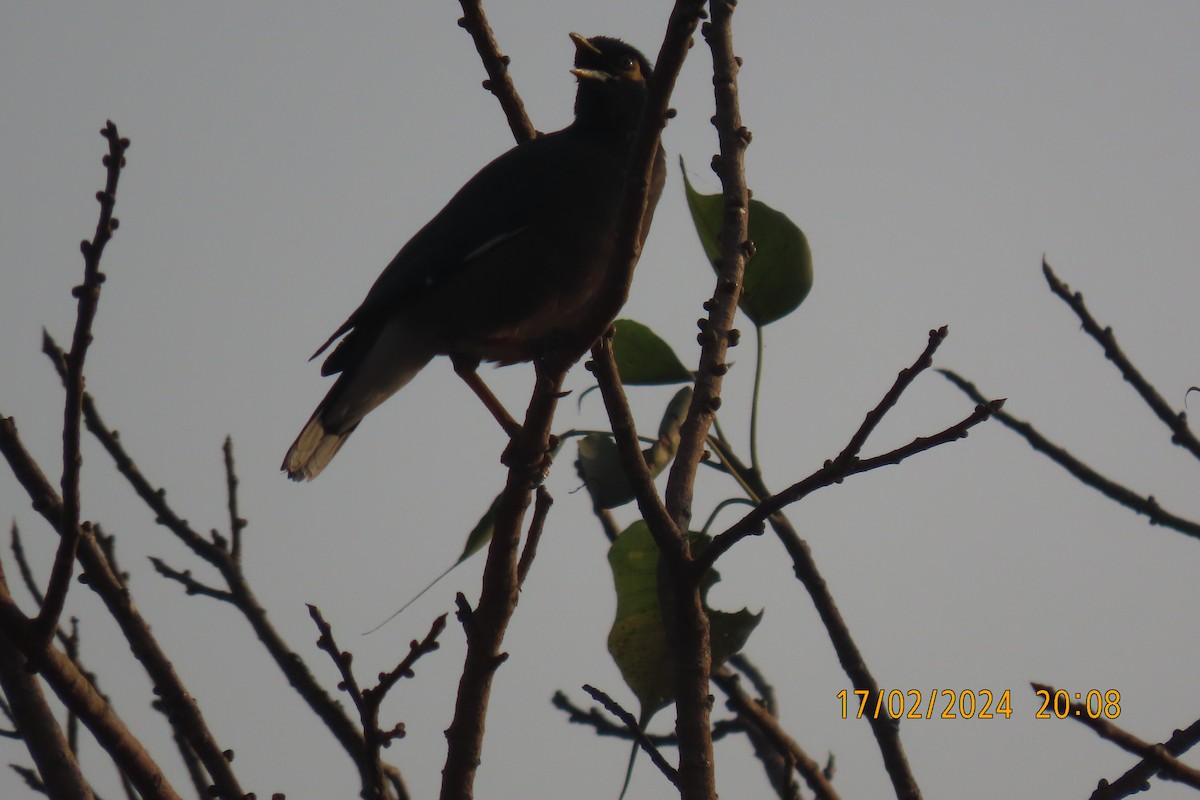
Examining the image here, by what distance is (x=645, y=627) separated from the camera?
10.4 feet

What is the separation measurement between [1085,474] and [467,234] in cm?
249

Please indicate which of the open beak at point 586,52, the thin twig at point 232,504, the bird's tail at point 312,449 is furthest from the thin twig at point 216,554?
the open beak at point 586,52

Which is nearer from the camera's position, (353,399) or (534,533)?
(534,533)

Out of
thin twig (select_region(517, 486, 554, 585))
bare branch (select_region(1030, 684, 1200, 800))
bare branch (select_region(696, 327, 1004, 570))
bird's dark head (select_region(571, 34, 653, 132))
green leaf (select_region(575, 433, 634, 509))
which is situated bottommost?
bare branch (select_region(1030, 684, 1200, 800))

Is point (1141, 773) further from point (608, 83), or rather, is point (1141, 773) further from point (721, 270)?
point (608, 83)

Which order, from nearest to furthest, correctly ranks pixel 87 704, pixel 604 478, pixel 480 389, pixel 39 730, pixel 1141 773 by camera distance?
pixel 1141 773, pixel 87 704, pixel 39 730, pixel 604 478, pixel 480 389

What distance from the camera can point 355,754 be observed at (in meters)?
2.84

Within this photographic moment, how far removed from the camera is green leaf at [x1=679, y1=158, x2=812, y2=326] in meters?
3.49

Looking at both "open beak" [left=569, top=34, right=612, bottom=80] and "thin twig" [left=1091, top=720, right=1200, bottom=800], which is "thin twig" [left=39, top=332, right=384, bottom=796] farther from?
"open beak" [left=569, top=34, right=612, bottom=80]

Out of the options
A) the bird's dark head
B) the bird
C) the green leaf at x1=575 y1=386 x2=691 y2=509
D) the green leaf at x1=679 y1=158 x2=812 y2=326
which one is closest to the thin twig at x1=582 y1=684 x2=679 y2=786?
the green leaf at x1=575 y1=386 x2=691 y2=509

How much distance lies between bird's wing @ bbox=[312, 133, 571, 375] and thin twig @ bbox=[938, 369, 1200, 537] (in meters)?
1.82

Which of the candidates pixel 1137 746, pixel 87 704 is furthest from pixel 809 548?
pixel 87 704

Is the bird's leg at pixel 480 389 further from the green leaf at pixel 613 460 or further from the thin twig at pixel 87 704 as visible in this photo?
the thin twig at pixel 87 704

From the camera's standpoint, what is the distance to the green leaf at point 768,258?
3.49 m
